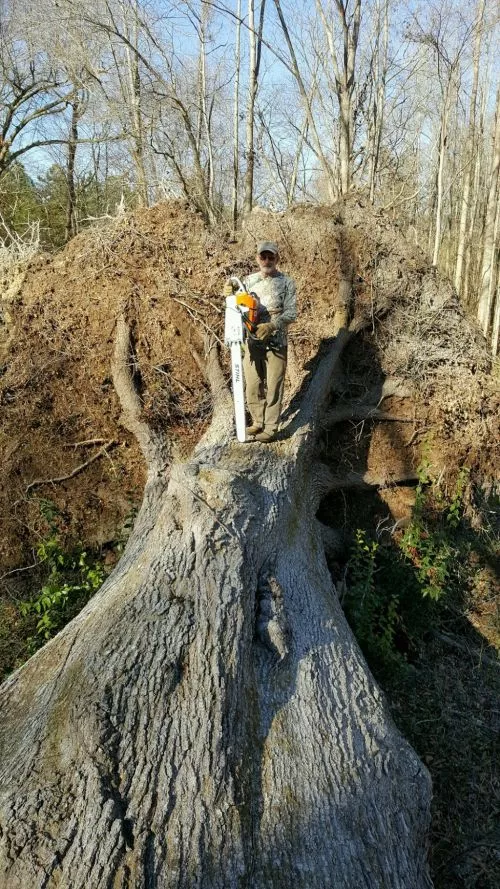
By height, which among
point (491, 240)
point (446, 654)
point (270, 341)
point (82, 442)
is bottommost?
point (446, 654)

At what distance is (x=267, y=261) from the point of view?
5.29 meters

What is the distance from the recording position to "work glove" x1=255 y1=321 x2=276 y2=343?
5184mm

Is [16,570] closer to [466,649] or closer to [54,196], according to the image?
[466,649]

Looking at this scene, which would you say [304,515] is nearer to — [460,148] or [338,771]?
[338,771]

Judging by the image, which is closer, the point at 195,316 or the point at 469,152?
the point at 195,316

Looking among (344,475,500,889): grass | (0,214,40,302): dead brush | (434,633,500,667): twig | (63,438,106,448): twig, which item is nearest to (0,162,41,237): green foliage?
(0,214,40,302): dead brush

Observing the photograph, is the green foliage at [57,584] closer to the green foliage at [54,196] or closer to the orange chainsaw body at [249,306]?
the orange chainsaw body at [249,306]

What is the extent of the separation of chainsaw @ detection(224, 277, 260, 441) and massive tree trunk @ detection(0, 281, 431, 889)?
3.13 feet

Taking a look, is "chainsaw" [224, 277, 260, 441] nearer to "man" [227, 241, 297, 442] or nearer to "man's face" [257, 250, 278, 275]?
"man" [227, 241, 297, 442]

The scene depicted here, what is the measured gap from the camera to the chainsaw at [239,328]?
515 cm

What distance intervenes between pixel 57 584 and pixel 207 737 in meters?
3.70

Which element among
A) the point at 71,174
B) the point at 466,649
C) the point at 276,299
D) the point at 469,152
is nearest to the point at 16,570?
the point at 276,299

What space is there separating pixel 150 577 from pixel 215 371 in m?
3.39

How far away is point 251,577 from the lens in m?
3.94
